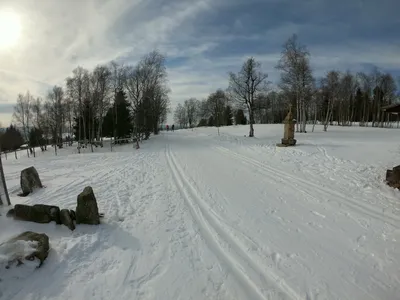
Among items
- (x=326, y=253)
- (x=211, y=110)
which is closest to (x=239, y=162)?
(x=326, y=253)

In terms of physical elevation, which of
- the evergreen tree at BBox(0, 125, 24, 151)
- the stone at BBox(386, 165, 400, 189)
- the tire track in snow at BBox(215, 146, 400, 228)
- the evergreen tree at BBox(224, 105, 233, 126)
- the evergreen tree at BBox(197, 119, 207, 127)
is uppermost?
the evergreen tree at BBox(224, 105, 233, 126)

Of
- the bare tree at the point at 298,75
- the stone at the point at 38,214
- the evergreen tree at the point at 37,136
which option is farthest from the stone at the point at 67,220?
the evergreen tree at the point at 37,136

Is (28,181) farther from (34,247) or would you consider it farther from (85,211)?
(34,247)

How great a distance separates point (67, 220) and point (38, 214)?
2.45 feet

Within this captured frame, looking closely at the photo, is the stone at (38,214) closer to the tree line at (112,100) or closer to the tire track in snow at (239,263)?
the tire track in snow at (239,263)

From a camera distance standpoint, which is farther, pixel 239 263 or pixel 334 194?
pixel 334 194

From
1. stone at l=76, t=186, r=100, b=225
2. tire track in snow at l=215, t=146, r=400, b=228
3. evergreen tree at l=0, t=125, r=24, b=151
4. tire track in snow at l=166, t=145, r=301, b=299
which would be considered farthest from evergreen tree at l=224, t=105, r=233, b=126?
stone at l=76, t=186, r=100, b=225

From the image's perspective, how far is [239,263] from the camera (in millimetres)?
4688

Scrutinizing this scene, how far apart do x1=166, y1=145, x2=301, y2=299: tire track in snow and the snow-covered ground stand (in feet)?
0.06

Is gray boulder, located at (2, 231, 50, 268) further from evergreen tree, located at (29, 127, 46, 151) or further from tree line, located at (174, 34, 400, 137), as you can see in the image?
evergreen tree, located at (29, 127, 46, 151)

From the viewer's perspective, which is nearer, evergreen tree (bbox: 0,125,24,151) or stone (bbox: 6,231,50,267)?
stone (bbox: 6,231,50,267)

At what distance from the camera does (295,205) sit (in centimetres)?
762

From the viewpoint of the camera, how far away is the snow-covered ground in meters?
Result: 4.08

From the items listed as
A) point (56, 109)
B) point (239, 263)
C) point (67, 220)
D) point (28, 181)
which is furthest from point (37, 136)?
point (239, 263)
